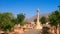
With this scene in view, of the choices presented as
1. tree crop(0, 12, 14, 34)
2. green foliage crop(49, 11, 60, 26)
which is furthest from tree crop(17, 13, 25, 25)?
green foliage crop(49, 11, 60, 26)

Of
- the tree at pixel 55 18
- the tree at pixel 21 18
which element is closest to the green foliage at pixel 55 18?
the tree at pixel 55 18

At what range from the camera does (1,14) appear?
4797cm

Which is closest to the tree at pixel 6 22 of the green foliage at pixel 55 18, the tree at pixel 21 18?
the green foliage at pixel 55 18

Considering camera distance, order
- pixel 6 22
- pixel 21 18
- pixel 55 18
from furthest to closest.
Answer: pixel 21 18 → pixel 55 18 → pixel 6 22

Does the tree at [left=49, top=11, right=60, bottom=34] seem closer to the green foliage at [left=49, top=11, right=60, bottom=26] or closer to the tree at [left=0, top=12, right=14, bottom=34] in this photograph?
the green foliage at [left=49, top=11, right=60, bottom=26]

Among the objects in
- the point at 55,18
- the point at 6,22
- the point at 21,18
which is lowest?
the point at 6,22

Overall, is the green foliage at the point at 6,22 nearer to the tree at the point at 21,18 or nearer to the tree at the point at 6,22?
the tree at the point at 6,22

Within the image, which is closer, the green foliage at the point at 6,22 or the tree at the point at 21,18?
the green foliage at the point at 6,22

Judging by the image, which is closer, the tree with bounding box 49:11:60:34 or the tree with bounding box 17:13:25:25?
the tree with bounding box 49:11:60:34

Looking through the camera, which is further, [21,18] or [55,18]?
[21,18]

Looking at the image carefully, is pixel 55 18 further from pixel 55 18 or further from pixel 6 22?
pixel 6 22

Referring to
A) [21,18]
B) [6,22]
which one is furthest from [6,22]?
[21,18]

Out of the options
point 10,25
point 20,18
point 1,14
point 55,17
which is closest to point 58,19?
point 55,17

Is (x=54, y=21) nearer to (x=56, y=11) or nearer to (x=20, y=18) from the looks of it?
(x=56, y=11)
